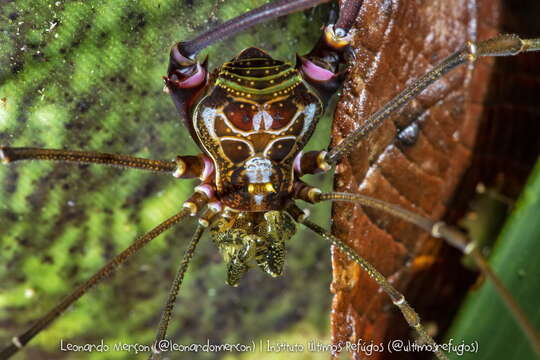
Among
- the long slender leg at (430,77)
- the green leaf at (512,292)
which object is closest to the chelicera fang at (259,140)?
the long slender leg at (430,77)

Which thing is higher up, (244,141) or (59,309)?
(244,141)

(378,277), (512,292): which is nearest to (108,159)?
(378,277)

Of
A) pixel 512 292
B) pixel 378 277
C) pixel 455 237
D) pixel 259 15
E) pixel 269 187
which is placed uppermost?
pixel 259 15

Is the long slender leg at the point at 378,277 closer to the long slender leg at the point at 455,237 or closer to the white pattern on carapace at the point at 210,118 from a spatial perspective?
the long slender leg at the point at 455,237

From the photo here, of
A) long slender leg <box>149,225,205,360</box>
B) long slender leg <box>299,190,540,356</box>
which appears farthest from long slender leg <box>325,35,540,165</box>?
long slender leg <box>149,225,205,360</box>

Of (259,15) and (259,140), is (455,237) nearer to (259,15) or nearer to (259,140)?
(259,140)

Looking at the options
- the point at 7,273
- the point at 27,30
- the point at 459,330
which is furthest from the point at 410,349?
the point at 27,30

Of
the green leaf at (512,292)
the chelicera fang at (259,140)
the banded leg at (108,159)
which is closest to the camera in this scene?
the banded leg at (108,159)

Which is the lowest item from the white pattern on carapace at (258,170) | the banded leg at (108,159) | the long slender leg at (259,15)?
the white pattern on carapace at (258,170)

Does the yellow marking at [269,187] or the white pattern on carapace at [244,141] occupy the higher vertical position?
the white pattern on carapace at [244,141]

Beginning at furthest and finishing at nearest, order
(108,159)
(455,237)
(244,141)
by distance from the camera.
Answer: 1. (244,141)
2. (108,159)
3. (455,237)
